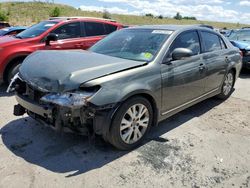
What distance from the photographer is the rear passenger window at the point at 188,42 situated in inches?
169

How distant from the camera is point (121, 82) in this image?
134 inches

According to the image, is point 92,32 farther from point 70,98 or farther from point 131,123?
point 70,98

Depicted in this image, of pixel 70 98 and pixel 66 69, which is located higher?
pixel 66 69

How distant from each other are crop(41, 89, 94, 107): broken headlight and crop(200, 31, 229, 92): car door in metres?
2.58

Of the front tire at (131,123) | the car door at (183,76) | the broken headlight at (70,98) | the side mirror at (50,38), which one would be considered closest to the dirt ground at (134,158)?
the front tire at (131,123)

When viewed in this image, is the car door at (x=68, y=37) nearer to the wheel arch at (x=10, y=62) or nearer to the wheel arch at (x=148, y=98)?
the wheel arch at (x=10, y=62)

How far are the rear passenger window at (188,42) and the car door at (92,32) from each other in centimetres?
333

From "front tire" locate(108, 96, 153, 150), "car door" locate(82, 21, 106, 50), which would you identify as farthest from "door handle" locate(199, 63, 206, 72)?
"car door" locate(82, 21, 106, 50)

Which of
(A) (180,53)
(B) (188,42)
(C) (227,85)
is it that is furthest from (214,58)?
(A) (180,53)

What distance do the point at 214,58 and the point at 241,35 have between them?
20.6 ft

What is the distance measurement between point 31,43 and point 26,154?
3629 millimetres

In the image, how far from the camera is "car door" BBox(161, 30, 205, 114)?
4041 millimetres

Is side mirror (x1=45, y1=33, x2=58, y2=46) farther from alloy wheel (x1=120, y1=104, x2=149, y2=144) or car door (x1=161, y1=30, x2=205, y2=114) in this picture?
alloy wheel (x1=120, y1=104, x2=149, y2=144)

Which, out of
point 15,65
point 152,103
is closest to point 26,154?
point 152,103
